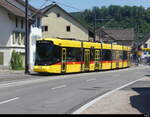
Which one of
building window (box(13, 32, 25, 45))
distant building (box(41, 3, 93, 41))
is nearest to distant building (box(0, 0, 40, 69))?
building window (box(13, 32, 25, 45))

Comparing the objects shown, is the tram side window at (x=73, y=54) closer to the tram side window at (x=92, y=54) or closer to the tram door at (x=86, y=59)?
the tram door at (x=86, y=59)

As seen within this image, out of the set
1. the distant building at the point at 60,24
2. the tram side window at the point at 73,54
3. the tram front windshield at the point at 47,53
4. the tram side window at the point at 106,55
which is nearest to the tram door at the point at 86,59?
the tram side window at the point at 73,54

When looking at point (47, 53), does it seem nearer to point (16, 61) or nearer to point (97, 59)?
point (97, 59)

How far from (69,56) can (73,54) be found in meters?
0.87

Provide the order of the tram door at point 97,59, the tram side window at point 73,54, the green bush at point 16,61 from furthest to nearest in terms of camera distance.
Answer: the green bush at point 16,61, the tram door at point 97,59, the tram side window at point 73,54

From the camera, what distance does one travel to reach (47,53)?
3650cm

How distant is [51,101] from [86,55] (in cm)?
2603

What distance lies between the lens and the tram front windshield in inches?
1426

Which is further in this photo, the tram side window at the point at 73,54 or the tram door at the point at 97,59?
the tram door at the point at 97,59

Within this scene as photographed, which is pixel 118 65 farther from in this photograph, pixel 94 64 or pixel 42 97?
pixel 42 97

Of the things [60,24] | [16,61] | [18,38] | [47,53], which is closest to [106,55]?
[16,61]

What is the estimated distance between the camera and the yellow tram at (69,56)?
36312 mm

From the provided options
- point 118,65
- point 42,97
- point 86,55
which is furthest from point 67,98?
point 118,65

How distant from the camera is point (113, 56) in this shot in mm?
52469
